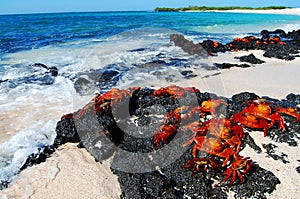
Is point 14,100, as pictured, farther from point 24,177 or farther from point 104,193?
point 104,193

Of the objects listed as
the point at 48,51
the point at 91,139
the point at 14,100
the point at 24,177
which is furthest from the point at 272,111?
the point at 48,51

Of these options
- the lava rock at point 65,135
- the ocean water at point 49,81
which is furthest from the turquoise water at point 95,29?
the lava rock at point 65,135

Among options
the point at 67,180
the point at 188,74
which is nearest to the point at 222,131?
the point at 67,180

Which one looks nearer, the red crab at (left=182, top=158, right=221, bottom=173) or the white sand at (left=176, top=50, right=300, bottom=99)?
the red crab at (left=182, top=158, right=221, bottom=173)

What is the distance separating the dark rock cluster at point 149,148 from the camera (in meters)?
3.24

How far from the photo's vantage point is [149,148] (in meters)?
3.92

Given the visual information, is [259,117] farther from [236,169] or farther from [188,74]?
[188,74]

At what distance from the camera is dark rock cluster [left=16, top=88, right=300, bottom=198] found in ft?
10.6

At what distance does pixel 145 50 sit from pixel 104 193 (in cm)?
1169

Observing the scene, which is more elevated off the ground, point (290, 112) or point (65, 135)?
point (290, 112)

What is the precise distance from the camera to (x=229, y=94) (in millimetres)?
6656

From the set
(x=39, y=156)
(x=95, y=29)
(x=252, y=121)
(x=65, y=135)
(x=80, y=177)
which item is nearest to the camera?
(x=80, y=177)

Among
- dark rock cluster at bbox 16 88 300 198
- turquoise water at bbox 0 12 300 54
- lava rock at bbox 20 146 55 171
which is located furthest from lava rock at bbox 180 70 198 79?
turquoise water at bbox 0 12 300 54

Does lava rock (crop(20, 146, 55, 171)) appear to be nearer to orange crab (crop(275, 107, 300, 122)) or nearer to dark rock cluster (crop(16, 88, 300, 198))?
dark rock cluster (crop(16, 88, 300, 198))
